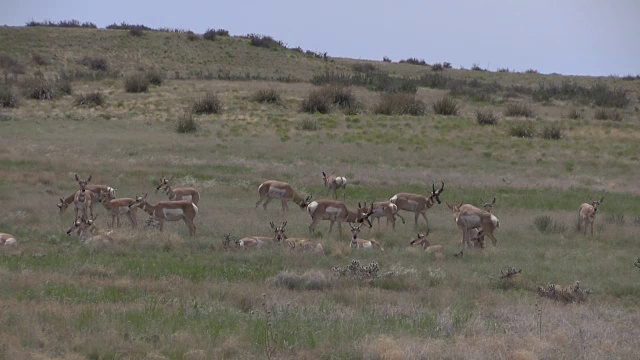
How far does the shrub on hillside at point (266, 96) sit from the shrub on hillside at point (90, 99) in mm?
9603

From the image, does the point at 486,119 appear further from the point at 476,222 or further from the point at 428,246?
the point at 428,246

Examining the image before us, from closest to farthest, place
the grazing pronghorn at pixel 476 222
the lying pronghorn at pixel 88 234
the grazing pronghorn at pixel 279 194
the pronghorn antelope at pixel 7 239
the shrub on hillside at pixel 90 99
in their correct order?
the pronghorn antelope at pixel 7 239
the lying pronghorn at pixel 88 234
the grazing pronghorn at pixel 476 222
the grazing pronghorn at pixel 279 194
the shrub on hillside at pixel 90 99

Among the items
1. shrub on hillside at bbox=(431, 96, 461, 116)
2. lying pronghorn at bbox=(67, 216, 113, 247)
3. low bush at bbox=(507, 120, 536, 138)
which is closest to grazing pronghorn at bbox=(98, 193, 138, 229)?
lying pronghorn at bbox=(67, 216, 113, 247)

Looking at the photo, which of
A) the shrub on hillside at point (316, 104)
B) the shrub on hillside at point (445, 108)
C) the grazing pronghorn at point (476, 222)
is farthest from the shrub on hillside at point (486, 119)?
the grazing pronghorn at point (476, 222)

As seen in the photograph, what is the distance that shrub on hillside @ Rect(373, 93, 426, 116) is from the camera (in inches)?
2073

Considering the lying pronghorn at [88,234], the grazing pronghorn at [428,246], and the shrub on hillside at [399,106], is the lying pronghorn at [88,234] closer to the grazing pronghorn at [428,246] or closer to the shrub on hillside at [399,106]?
the grazing pronghorn at [428,246]

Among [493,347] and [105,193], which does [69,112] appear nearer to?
[105,193]

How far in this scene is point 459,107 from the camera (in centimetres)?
5447

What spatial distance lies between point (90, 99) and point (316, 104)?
13.9m

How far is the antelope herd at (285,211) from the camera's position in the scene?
695 inches

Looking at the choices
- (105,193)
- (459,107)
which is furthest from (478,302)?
(459,107)

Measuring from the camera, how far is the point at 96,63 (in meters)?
74.5

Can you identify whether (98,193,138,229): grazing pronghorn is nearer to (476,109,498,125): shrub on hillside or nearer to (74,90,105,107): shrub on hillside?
(476,109,498,125): shrub on hillside

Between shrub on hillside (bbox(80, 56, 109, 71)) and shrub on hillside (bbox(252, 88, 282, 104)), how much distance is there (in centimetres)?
2507
